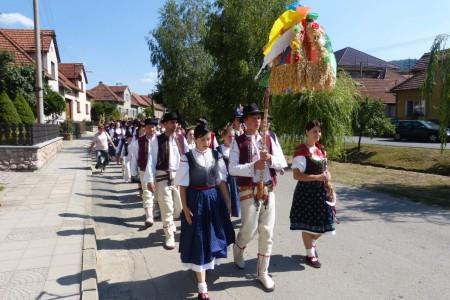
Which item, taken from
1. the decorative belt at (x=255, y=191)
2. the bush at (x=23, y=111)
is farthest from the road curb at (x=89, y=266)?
the bush at (x=23, y=111)

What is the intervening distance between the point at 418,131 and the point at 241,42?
50.0 feet

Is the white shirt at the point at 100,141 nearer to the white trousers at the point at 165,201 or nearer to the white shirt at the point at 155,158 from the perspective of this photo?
the white shirt at the point at 155,158

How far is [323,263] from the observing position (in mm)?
5234

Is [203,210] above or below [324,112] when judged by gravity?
below

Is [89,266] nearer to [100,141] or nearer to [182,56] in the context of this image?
[100,141]

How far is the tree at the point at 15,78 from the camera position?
1972 centimetres

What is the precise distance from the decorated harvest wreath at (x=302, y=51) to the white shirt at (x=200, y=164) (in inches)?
45.0

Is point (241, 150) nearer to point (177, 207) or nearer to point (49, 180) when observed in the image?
point (177, 207)

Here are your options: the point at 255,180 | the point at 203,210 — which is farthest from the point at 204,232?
the point at 255,180

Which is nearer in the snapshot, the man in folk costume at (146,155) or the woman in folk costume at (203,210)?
the woman in folk costume at (203,210)

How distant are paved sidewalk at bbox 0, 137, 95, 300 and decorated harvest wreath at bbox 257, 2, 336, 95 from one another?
10.4 feet

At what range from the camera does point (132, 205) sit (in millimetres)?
9414

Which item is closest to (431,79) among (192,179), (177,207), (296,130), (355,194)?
(355,194)

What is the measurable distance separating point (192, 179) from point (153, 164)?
7.25ft
